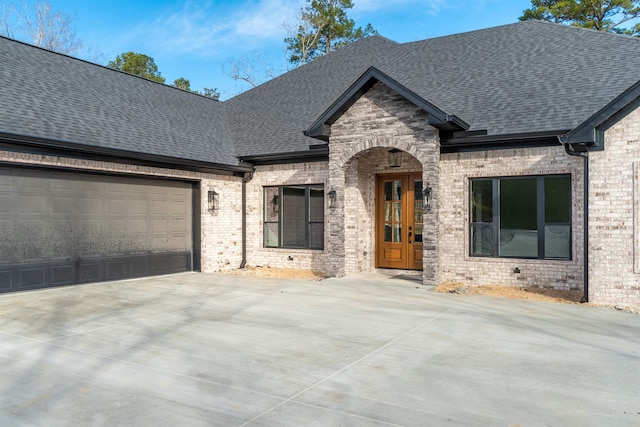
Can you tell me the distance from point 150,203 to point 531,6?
2599 cm

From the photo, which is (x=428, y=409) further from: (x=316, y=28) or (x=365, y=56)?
(x=316, y=28)

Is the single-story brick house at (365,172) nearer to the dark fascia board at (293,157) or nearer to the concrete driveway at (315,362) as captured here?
the dark fascia board at (293,157)

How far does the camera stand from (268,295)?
9984 millimetres

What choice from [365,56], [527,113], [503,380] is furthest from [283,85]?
[503,380]

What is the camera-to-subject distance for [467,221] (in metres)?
11.2

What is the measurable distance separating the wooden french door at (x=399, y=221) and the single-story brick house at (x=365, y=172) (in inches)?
1.6

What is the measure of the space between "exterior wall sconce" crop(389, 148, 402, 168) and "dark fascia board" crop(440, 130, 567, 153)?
5.21 feet

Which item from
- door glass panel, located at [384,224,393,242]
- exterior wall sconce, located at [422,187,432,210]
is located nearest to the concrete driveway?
exterior wall sconce, located at [422,187,432,210]

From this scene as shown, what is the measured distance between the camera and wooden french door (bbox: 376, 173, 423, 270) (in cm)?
1294

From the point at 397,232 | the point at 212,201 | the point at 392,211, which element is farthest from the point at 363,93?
the point at 212,201

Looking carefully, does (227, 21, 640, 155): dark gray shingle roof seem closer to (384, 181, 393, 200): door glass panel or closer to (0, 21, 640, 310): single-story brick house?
(0, 21, 640, 310): single-story brick house

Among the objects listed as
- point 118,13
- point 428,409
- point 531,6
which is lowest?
point 428,409

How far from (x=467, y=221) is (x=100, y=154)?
27.8 ft

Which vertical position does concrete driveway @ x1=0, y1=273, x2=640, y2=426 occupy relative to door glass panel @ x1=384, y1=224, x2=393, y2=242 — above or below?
below
